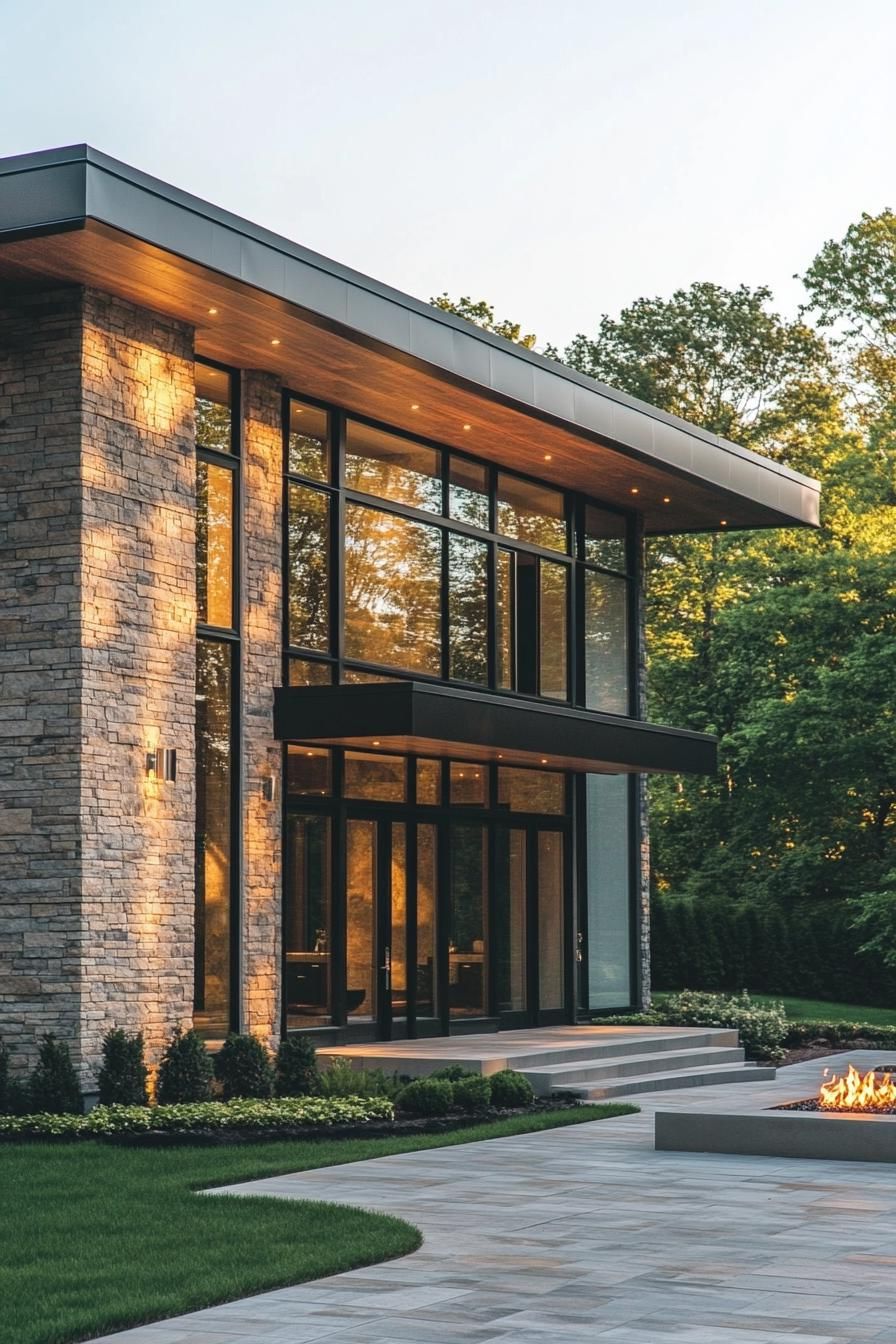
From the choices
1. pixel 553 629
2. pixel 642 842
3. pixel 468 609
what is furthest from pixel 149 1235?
pixel 642 842

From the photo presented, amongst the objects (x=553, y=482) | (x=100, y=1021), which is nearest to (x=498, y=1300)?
(x=100, y=1021)

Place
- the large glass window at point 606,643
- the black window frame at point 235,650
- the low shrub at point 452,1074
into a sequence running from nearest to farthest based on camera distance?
the low shrub at point 452,1074, the black window frame at point 235,650, the large glass window at point 606,643

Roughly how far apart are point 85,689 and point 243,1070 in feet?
11.2

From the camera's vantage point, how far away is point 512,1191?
1080 centimetres

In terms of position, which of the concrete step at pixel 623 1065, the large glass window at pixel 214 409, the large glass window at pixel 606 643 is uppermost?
the large glass window at pixel 214 409

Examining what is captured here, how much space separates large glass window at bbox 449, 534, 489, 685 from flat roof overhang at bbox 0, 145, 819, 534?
3.83ft

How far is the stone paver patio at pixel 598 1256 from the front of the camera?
7047 millimetres

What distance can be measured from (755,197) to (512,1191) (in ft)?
78.1

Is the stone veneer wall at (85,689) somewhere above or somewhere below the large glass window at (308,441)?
below

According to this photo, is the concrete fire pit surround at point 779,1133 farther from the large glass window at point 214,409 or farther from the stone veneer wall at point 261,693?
the large glass window at point 214,409

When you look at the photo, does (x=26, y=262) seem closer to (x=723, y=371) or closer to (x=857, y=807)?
(x=857, y=807)

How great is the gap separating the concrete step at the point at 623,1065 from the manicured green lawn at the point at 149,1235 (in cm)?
394

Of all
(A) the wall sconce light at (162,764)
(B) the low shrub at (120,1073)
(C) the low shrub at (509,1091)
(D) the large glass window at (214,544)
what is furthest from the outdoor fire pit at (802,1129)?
(D) the large glass window at (214,544)

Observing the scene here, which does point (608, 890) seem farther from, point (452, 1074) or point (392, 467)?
point (452, 1074)
